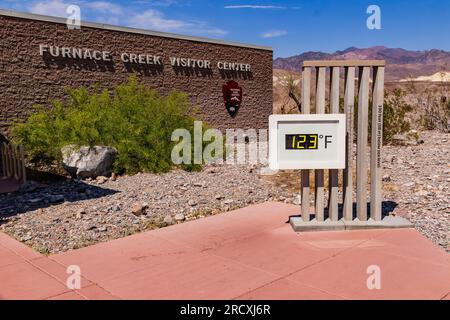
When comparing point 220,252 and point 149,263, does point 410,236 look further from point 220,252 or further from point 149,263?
point 149,263

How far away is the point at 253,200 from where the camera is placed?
7.29m

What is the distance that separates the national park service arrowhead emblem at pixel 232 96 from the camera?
19962 millimetres

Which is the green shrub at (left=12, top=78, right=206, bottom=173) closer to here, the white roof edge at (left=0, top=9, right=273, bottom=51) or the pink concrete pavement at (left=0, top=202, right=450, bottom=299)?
the white roof edge at (left=0, top=9, right=273, bottom=51)

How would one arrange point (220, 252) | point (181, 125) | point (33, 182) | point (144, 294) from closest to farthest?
point (144, 294) → point (220, 252) → point (33, 182) → point (181, 125)

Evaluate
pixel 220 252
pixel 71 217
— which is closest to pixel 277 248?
pixel 220 252

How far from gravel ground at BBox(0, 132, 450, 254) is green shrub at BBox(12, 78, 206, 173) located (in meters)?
0.61

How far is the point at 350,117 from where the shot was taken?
534 centimetres

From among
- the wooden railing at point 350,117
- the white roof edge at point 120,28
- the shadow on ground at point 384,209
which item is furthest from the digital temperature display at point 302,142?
the white roof edge at point 120,28

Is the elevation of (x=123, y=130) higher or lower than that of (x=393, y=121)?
lower

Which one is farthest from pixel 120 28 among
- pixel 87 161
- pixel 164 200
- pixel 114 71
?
pixel 164 200

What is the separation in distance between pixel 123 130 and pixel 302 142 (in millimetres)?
6273

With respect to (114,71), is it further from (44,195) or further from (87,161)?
(44,195)

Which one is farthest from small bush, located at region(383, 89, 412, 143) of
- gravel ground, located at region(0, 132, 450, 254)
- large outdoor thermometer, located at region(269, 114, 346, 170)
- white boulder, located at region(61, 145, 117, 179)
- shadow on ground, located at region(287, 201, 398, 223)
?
large outdoor thermometer, located at region(269, 114, 346, 170)

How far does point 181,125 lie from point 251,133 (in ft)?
34.0
